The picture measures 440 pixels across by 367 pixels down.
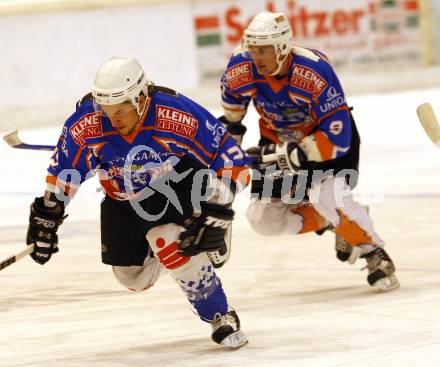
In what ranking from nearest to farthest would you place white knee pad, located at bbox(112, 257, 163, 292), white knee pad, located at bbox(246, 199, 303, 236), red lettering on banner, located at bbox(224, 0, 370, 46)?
1. white knee pad, located at bbox(112, 257, 163, 292)
2. white knee pad, located at bbox(246, 199, 303, 236)
3. red lettering on banner, located at bbox(224, 0, 370, 46)

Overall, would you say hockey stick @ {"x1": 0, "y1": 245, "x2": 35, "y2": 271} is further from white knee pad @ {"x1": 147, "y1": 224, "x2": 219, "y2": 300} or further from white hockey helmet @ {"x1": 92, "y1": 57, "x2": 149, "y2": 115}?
white hockey helmet @ {"x1": 92, "y1": 57, "x2": 149, "y2": 115}

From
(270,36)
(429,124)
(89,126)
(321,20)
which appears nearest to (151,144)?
(89,126)

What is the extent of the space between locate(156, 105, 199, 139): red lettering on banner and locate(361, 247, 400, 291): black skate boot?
153 centimetres

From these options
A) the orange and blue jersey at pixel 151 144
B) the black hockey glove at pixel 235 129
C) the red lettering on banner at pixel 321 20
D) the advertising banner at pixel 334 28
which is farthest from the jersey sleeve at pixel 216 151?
the red lettering on banner at pixel 321 20

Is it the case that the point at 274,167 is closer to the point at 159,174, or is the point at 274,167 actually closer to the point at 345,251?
the point at 345,251

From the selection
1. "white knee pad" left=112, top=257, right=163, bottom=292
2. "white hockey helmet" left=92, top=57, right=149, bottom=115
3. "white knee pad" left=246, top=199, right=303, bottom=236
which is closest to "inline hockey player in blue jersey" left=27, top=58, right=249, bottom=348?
"white hockey helmet" left=92, top=57, right=149, bottom=115

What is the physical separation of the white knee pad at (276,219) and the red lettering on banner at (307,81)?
0.79 metres

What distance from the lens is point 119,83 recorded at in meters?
4.81

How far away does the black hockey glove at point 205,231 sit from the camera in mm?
4871

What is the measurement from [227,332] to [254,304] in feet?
3.18

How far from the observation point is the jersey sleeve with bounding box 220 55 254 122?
21.3 ft

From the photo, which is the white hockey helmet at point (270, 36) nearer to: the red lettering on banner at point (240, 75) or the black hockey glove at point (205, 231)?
the red lettering on banner at point (240, 75)

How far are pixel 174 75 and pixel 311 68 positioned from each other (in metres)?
8.55

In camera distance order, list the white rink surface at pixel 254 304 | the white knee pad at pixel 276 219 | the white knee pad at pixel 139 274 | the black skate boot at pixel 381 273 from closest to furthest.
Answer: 1. the white rink surface at pixel 254 304
2. the white knee pad at pixel 139 274
3. the black skate boot at pixel 381 273
4. the white knee pad at pixel 276 219
